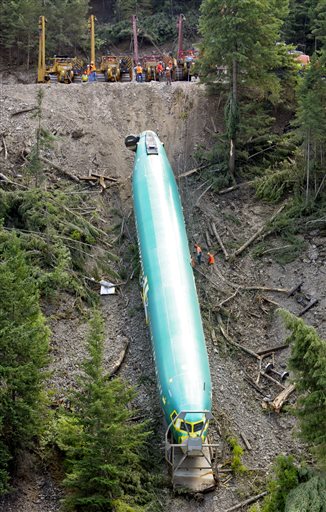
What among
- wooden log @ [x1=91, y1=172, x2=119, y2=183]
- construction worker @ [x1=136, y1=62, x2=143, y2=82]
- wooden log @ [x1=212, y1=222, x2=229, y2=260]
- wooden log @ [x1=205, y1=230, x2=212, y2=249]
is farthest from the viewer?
construction worker @ [x1=136, y1=62, x2=143, y2=82]

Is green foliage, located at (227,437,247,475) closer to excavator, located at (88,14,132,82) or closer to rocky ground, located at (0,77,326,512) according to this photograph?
rocky ground, located at (0,77,326,512)

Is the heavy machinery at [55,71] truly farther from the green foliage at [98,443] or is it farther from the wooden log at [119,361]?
the green foliage at [98,443]

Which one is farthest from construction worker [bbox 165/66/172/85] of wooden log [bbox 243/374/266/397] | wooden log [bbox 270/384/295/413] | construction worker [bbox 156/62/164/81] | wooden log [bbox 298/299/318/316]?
wooden log [bbox 270/384/295/413]

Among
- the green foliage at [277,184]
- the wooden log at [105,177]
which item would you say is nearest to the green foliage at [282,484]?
the green foliage at [277,184]

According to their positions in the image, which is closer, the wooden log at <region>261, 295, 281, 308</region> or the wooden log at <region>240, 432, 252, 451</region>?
the wooden log at <region>240, 432, 252, 451</region>

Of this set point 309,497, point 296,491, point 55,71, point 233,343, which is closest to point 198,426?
point 296,491

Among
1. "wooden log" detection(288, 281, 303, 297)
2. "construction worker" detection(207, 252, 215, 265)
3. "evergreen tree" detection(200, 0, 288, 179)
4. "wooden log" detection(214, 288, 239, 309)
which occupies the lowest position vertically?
"wooden log" detection(214, 288, 239, 309)

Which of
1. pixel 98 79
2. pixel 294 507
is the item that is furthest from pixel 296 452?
pixel 98 79
